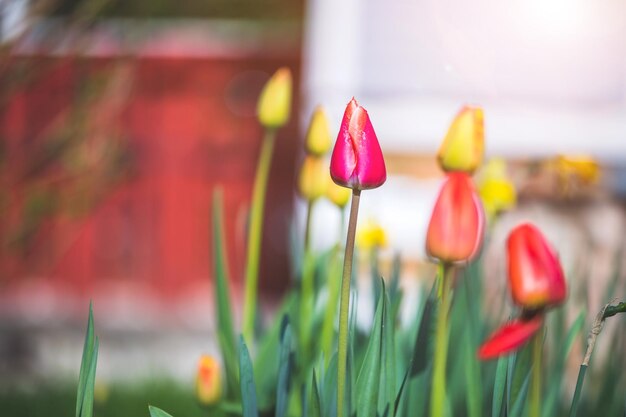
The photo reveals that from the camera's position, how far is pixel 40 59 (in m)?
1.90

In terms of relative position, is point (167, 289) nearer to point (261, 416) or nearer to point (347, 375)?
point (261, 416)

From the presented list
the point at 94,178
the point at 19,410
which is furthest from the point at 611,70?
the point at 19,410

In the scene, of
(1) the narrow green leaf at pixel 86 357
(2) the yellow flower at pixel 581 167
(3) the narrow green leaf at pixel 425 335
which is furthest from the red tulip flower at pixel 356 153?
(2) the yellow flower at pixel 581 167

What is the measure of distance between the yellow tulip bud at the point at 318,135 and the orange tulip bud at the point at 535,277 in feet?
1.46

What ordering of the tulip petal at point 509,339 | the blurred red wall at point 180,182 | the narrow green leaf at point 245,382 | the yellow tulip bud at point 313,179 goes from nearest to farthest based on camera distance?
the tulip petal at point 509,339 → the narrow green leaf at point 245,382 → the yellow tulip bud at point 313,179 → the blurred red wall at point 180,182

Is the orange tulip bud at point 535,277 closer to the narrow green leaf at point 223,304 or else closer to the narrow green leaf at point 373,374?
the narrow green leaf at point 373,374

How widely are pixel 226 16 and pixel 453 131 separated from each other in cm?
389

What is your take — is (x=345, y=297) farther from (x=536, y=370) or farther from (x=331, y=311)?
(x=331, y=311)

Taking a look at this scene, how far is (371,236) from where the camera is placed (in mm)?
1322

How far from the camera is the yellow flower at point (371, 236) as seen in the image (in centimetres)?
131

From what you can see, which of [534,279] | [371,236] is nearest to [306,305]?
[371,236]

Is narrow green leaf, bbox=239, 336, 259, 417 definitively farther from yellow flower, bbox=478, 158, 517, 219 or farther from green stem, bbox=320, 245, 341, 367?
yellow flower, bbox=478, 158, 517, 219

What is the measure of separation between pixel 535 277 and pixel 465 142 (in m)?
0.15

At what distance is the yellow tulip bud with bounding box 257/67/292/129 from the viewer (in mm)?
984
